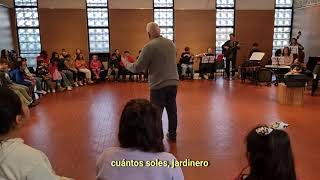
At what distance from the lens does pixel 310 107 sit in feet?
21.4

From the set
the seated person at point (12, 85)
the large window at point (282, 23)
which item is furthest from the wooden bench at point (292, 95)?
the large window at point (282, 23)

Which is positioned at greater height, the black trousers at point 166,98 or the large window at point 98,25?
the large window at point 98,25

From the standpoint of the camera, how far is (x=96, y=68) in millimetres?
10602

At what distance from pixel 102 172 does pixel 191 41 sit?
Answer: 1089 cm

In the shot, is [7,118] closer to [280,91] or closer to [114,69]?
[280,91]

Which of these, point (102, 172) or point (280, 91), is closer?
point (102, 172)

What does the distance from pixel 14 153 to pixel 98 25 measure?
11.0 meters

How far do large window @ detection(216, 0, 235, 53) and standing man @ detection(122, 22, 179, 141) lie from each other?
8701 mm

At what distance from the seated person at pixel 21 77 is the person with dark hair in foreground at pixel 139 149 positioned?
20.6 ft

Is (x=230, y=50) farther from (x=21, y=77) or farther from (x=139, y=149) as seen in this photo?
(x=139, y=149)

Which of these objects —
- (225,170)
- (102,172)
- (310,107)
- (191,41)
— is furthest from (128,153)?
(191,41)

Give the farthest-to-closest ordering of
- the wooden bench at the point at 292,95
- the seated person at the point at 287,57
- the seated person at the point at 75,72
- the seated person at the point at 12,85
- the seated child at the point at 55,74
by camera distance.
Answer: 1. the seated person at the point at 75,72
2. the seated person at the point at 287,57
3. the seated child at the point at 55,74
4. the wooden bench at the point at 292,95
5. the seated person at the point at 12,85

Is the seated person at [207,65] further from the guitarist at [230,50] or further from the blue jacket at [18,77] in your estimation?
the blue jacket at [18,77]

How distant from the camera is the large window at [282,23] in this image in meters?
12.3
